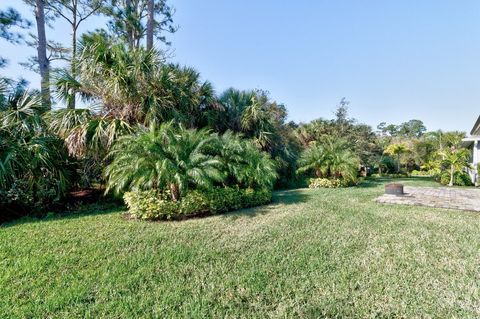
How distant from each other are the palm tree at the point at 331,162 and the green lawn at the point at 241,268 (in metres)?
6.48

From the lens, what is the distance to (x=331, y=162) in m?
12.5

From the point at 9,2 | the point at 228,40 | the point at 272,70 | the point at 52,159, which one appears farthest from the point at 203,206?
the point at 9,2

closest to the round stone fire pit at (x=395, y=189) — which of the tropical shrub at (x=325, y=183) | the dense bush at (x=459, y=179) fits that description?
the tropical shrub at (x=325, y=183)

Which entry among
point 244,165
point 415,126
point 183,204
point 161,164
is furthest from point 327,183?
point 415,126

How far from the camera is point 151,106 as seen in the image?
7398 mm

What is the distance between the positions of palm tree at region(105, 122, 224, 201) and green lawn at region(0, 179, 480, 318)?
39.6 inches

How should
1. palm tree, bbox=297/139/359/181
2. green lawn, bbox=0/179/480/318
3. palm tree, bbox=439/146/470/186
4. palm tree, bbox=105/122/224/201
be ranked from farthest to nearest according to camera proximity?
1. palm tree, bbox=439/146/470/186
2. palm tree, bbox=297/139/359/181
3. palm tree, bbox=105/122/224/201
4. green lawn, bbox=0/179/480/318

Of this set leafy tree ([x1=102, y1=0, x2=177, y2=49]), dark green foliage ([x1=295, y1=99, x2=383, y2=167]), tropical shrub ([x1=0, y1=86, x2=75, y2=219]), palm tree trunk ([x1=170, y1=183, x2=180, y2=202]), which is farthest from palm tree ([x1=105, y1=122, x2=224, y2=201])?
dark green foliage ([x1=295, y1=99, x2=383, y2=167])

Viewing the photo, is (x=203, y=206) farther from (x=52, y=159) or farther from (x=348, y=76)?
(x=348, y=76)

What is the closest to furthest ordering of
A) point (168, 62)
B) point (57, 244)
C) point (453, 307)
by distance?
point (453, 307) → point (57, 244) → point (168, 62)

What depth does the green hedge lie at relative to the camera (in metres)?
5.75

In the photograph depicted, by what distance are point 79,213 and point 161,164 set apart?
10.1 ft

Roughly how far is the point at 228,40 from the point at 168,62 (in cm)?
426

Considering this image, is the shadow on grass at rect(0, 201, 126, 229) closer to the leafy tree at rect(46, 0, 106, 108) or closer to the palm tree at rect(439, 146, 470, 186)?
the leafy tree at rect(46, 0, 106, 108)
